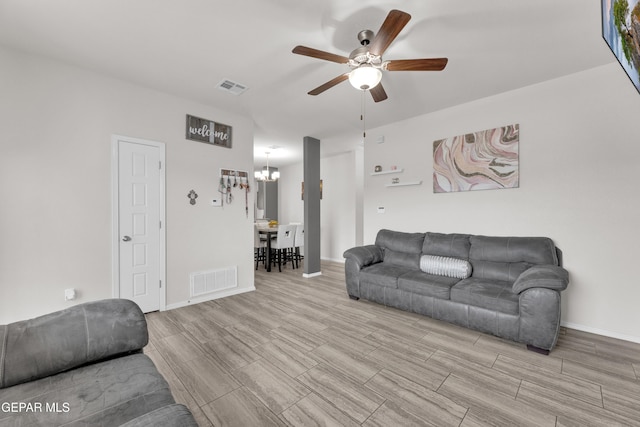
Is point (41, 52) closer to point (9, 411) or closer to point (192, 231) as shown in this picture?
point (192, 231)

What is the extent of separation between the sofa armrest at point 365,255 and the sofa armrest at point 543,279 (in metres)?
1.74

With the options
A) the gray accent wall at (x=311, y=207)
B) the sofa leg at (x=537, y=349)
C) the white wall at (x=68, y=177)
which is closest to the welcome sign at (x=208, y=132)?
the white wall at (x=68, y=177)

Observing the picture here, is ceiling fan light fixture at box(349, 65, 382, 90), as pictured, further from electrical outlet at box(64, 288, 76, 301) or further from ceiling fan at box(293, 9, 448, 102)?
electrical outlet at box(64, 288, 76, 301)

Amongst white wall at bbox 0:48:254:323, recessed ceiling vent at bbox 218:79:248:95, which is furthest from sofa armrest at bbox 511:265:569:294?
white wall at bbox 0:48:254:323

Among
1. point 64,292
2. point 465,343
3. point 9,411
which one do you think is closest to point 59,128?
point 64,292

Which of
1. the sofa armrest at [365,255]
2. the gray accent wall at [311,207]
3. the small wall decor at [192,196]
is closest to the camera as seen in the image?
the small wall decor at [192,196]

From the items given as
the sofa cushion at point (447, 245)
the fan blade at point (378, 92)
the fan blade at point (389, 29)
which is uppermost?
the fan blade at point (389, 29)

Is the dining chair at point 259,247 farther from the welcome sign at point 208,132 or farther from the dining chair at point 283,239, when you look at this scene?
the welcome sign at point 208,132

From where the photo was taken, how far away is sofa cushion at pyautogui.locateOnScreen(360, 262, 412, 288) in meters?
3.29

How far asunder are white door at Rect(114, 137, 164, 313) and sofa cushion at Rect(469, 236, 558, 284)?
3994 millimetres

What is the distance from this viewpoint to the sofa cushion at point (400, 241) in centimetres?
373

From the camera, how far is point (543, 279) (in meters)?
2.30

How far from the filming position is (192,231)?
11.9ft

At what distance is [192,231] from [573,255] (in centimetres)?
466
